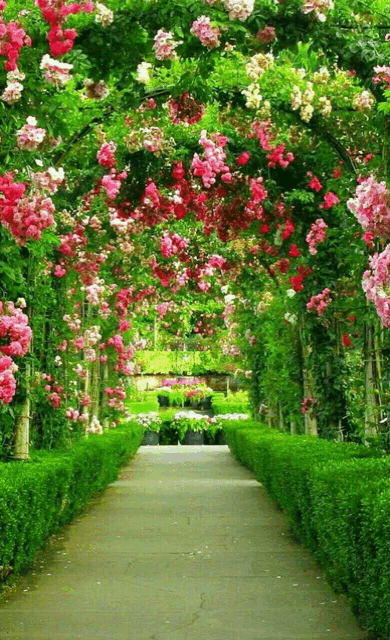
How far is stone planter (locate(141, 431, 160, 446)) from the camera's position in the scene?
31016mm

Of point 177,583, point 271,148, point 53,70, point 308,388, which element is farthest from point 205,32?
point 308,388

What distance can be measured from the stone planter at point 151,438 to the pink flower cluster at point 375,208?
25.0 meters

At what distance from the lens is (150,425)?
30375 mm

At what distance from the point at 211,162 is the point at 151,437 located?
20079 millimetres

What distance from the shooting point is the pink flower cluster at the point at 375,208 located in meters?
Answer: 6.00

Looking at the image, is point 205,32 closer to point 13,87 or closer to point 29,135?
point 13,87

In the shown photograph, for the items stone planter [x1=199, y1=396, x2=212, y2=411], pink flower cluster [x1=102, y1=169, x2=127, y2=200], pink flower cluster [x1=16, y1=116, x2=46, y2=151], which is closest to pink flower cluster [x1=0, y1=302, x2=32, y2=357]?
pink flower cluster [x1=16, y1=116, x2=46, y2=151]

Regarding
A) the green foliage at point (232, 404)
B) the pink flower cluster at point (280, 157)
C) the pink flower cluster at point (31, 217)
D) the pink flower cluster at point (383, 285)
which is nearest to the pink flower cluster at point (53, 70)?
the pink flower cluster at point (31, 217)

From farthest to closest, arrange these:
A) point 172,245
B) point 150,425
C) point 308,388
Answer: point 150,425 → point 172,245 → point 308,388

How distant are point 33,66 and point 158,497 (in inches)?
299

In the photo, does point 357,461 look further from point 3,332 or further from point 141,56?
point 141,56

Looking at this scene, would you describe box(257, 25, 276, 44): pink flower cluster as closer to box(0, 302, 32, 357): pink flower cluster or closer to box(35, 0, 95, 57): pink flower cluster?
box(35, 0, 95, 57): pink flower cluster

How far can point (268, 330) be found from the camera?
1722 centimetres

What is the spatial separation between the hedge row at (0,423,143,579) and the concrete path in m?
0.17
